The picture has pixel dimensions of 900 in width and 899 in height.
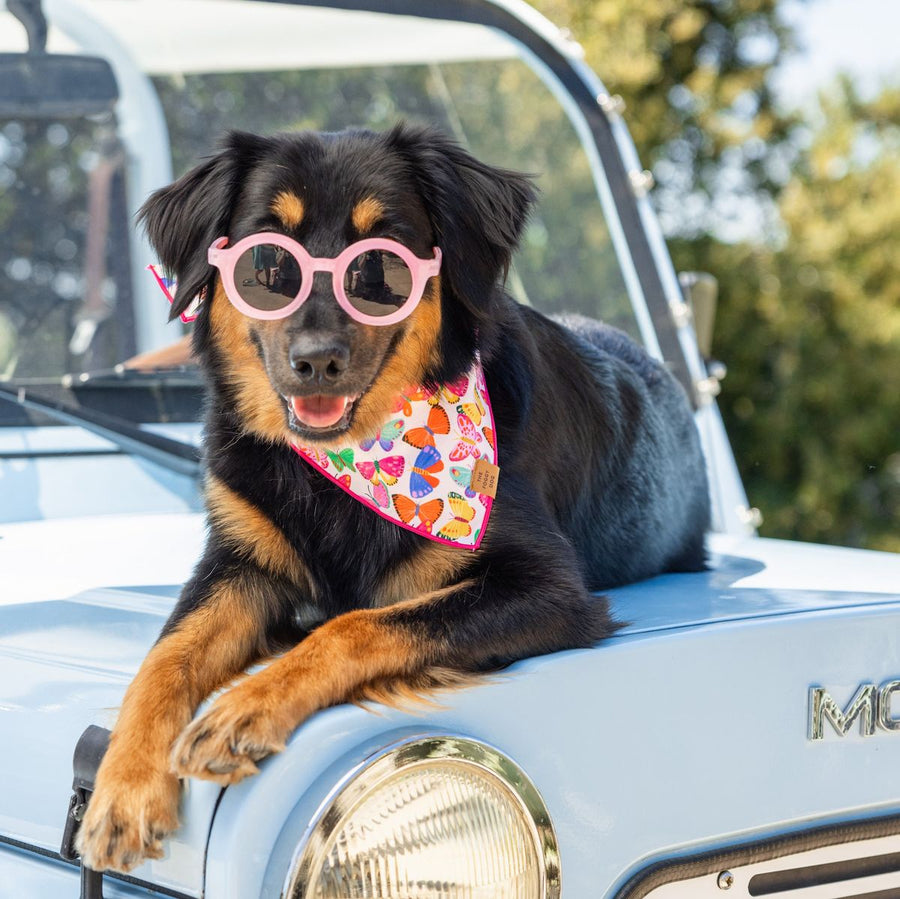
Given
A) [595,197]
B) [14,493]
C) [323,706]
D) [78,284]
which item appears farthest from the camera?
[595,197]

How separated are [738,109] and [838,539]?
5.62 metres

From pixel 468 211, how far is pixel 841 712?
1061 mm

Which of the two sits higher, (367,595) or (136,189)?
(136,189)

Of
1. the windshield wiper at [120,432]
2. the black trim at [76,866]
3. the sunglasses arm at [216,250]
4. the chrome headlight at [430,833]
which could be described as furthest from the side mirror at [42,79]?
the chrome headlight at [430,833]

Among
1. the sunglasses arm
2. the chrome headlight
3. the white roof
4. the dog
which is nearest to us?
the chrome headlight

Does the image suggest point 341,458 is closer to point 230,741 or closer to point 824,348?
point 230,741

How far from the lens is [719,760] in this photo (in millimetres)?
1747

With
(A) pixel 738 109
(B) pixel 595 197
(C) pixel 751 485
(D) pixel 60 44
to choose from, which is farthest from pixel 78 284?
(A) pixel 738 109

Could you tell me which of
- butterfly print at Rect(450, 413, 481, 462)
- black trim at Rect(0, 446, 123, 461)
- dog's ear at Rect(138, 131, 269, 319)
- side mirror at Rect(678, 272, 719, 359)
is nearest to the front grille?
butterfly print at Rect(450, 413, 481, 462)

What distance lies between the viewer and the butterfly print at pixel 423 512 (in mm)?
2104

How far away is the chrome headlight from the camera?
1462 mm

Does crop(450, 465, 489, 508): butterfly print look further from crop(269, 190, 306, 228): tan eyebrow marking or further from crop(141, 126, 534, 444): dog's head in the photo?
crop(269, 190, 306, 228): tan eyebrow marking

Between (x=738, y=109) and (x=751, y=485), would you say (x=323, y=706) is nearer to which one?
(x=751, y=485)

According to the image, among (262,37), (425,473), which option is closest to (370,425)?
(425,473)
